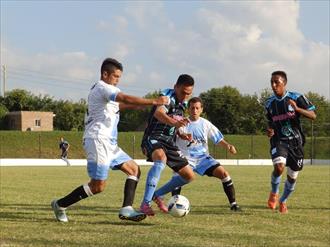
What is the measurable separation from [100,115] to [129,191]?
1.02 metres

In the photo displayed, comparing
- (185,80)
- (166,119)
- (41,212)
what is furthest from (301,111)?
(41,212)

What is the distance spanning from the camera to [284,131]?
29.0ft

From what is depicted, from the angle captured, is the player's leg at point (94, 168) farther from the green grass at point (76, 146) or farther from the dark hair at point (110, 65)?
the green grass at point (76, 146)

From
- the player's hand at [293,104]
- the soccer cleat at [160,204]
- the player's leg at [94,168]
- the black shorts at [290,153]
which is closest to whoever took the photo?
the player's leg at [94,168]

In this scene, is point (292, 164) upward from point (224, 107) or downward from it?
downward

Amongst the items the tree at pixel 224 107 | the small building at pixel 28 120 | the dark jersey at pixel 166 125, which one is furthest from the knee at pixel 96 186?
the tree at pixel 224 107

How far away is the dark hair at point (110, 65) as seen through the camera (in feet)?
21.5

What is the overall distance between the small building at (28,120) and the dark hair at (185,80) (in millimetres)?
76036

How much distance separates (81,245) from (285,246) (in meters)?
1.94

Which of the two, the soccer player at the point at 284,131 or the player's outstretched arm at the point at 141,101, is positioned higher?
the player's outstretched arm at the point at 141,101

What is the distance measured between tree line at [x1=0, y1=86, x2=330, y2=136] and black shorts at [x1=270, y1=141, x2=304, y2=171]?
74.7m

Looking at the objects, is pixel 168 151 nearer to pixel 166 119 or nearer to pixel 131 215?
pixel 166 119

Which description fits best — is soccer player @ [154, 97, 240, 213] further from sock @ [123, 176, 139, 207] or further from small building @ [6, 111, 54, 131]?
small building @ [6, 111, 54, 131]

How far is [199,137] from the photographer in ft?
29.3
